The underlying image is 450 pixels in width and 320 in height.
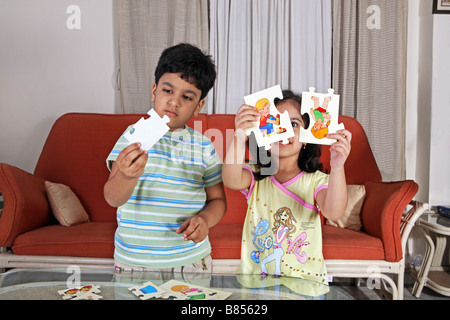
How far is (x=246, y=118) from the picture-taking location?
117 cm

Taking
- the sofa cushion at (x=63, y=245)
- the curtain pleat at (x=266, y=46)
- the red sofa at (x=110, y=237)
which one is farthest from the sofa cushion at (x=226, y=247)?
the curtain pleat at (x=266, y=46)

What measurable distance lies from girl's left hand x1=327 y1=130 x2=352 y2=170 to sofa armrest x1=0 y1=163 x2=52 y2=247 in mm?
1559

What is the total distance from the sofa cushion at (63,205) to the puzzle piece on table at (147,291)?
123 cm

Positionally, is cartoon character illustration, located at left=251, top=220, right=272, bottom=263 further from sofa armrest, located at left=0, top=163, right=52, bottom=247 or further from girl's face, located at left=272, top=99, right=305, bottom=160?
sofa armrest, located at left=0, top=163, right=52, bottom=247

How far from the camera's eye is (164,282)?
39.4 inches

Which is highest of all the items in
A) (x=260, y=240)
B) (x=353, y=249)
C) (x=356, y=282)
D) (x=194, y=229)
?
(x=194, y=229)

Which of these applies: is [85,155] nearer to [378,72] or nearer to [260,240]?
[260,240]

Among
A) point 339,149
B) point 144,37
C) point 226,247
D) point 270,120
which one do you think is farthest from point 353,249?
point 144,37

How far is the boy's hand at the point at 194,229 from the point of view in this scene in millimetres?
1043

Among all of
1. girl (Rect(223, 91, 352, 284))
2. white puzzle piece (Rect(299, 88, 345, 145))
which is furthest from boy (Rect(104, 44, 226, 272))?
white puzzle piece (Rect(299, 88, 345, 145))

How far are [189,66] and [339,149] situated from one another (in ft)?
1.90

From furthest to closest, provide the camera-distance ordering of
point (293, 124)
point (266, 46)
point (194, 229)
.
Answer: point (266, 46) < point (293, 124) < point (194, 229)

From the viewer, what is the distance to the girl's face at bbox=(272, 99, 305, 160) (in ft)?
4.15

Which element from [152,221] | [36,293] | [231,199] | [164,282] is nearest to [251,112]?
[152,221]
